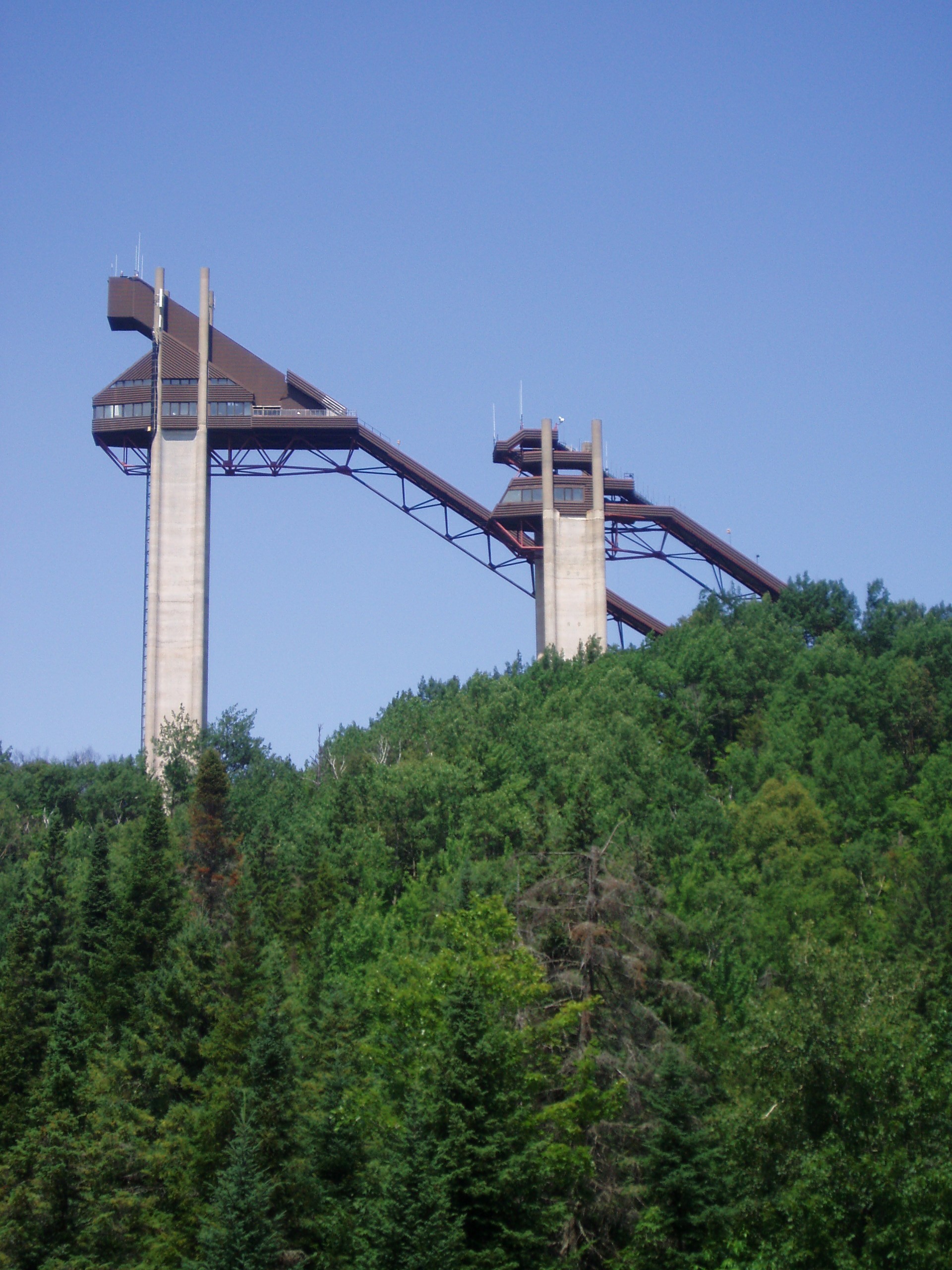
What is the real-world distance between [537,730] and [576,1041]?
40.0m

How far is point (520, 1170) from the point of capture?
36219 millimetres

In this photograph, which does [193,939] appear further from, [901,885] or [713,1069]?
[901,885]

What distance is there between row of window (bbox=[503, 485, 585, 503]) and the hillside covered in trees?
44.6 ft

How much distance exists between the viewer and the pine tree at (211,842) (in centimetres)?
6725

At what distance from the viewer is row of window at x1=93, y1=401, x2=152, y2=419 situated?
3600 inches

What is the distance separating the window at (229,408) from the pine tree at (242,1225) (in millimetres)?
57763

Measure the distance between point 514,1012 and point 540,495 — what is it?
5582 cm

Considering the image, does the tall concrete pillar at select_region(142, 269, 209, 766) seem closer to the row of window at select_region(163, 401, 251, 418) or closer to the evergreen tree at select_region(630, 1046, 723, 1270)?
the row of window at select_region(163, 401, 251, 418)

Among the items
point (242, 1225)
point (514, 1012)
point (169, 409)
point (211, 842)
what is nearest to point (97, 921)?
point (211, 842)

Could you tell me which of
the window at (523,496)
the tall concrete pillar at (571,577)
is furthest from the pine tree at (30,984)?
the window at (523,496)

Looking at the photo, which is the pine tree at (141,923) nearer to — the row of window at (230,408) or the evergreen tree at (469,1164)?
the evergreen tree at (469,1164)

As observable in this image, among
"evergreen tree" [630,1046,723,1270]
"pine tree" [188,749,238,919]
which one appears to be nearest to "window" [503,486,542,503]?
"pine tree" [188,749,238,919]

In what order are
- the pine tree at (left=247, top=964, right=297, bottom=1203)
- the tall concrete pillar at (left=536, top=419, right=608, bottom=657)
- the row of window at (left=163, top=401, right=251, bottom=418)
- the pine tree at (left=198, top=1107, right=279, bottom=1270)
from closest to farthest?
1. the pine tree at (left=198, top=1107, right=279, bottom=1270)
2. the pine tree at (left=247, top=964, right=297, bottom=1203)
3. the row of window at (left=163, top=401, right=251, bottom=418)
4. the tall concrete pillar at (left=536, top=419, right=608, bottom=657)

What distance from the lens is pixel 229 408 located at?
9162 cm
